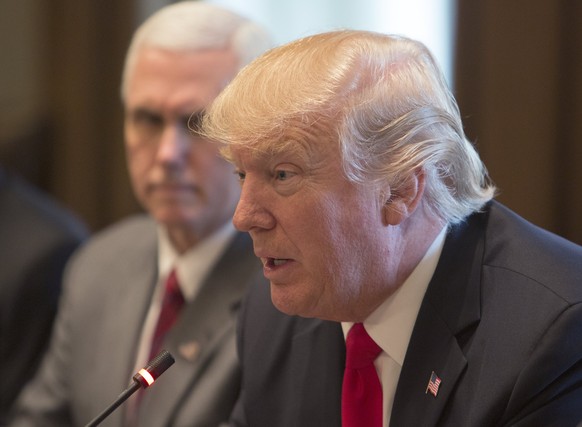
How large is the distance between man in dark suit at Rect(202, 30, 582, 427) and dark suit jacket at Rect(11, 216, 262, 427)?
0.61 meters

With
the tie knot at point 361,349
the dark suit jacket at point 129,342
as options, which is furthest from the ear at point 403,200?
the dark suit jacket at point 129,342

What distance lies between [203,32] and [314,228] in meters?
1.18

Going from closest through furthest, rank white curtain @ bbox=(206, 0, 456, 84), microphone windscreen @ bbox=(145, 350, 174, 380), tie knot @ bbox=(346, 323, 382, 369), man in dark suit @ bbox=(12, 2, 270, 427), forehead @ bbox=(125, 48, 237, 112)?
microphone windscreen @ bbox=(145, 350, 174, 380) < tie knot @ bbox=(346, 323, 382, 369) < man in dark suit @ bbox=(12, 2, 270, 427) < forehead @ bbox=(125, 48, 237, 112) < white curtain @ bbox=(206, 0, 456, 84)

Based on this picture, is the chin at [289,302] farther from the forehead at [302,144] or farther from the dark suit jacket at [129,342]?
the dark suit jacket at [129,342]

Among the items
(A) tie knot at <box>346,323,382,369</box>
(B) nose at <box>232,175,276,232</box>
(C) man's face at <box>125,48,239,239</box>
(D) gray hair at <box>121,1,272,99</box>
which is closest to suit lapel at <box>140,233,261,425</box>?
(C) man's face at <box>125,48,239,239</box>

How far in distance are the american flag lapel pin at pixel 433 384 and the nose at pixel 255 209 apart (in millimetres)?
401

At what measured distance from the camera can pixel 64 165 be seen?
428 cm

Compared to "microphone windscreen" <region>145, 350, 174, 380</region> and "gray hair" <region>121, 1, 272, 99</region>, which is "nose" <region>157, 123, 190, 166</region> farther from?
"microphone windscreen" <region>145, 350, 174, 380</region>

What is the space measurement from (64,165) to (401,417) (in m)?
2.92

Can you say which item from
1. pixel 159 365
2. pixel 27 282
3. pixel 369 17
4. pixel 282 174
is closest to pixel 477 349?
pixel 282 174

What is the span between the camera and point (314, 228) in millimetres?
1677

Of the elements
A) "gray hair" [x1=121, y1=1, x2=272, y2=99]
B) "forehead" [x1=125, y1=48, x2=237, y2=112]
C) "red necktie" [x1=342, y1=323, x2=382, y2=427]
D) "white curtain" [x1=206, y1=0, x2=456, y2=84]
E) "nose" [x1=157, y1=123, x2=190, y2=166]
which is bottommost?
"red necktie" [x1=342, y1=323, x2=382, y2=427]

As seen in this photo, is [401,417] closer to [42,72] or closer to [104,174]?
[104,174]

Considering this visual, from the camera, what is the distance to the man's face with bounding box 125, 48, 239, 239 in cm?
262
